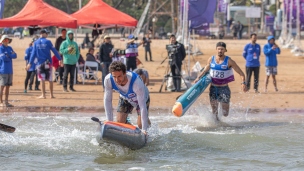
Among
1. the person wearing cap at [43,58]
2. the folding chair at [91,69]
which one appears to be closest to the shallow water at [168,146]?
the person wearing cap at [43,58]

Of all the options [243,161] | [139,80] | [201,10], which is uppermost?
[201,10]

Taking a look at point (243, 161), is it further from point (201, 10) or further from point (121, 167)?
point (201, 10)

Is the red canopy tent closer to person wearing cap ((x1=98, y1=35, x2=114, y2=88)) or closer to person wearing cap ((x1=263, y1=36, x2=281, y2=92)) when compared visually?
person wearing cap ((x1=98, y1=35, x2=114, y2=88))

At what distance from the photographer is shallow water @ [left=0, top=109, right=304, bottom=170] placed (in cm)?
902

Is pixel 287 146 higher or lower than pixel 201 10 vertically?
lower

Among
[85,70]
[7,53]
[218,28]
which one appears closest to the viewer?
[7,53]

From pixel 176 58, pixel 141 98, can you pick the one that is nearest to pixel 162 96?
pixel 176 58

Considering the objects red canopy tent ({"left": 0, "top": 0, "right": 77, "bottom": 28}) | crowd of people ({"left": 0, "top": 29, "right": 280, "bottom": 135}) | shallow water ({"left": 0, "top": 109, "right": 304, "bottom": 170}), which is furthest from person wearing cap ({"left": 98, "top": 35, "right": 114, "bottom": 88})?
shallow water ({"left": 0, "top": 109, "right": 304, "bottom": 170})

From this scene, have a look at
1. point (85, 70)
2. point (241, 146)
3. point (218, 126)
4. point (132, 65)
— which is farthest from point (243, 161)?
point (85, 70)

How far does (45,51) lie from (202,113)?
477 cm

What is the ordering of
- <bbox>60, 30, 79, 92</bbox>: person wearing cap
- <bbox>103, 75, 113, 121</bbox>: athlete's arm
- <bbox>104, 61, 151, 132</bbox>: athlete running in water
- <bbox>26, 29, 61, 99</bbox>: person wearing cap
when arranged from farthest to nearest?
<bbox>60, 30, 79, 92</bbox>: person wearing cap → <bbox>26, 29, 61, 99</bbox>: person wearing cap → <bbox>103, 75, 113, 121</bbox>: athlete's arm → <bbox>104, 61, 151, 132</bbox>: athlete running in water

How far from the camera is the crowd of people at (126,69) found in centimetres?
916

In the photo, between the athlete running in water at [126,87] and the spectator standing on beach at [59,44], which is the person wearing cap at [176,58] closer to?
the spectator standing on beach at [59,44]

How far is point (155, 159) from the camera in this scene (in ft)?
30.7
